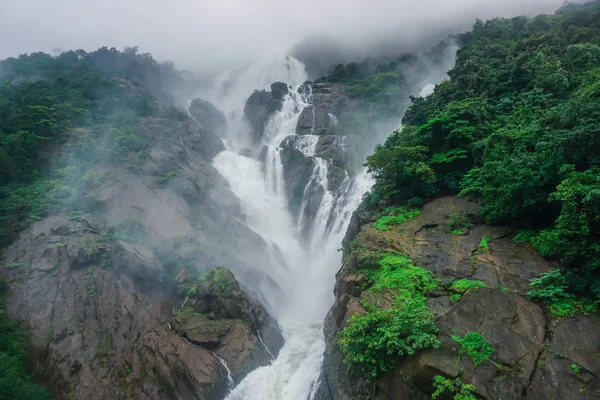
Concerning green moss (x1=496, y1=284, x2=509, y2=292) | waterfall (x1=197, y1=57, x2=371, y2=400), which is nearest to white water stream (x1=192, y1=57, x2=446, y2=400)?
waterfall (x1=197, y1=57, x2=371, y2=400)

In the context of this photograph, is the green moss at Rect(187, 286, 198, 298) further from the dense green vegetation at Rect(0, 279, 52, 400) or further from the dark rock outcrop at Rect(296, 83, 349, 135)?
the dark rock outcrop at Rect(296, 83, 349, 135)

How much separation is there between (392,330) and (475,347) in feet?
6.92

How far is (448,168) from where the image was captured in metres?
16.6

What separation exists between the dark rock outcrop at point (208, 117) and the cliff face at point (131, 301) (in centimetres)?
3129

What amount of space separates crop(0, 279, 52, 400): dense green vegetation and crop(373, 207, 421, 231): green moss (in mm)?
16403

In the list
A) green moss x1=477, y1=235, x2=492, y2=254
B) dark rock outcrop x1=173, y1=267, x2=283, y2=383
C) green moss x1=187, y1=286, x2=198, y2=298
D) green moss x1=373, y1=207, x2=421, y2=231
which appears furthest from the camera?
green moss x1=187, y1=286, x2=198, y2=298

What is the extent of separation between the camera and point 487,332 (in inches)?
335

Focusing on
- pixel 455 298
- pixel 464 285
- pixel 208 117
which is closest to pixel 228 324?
pixel 455 298

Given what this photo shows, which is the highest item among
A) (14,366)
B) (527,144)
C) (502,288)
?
(527,144)

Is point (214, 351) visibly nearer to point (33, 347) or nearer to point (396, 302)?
point (33, 347)

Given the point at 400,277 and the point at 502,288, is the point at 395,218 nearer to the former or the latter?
the point at 400,277

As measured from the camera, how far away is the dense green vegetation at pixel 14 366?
11.8m

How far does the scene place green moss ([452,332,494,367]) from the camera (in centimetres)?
796

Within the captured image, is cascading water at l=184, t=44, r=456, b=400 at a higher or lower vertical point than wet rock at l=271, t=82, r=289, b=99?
lower
